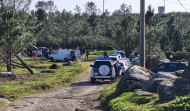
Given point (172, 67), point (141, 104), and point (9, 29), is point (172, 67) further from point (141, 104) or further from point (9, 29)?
point (141, 104)

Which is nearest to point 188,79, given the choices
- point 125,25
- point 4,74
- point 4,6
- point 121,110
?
point 121,110

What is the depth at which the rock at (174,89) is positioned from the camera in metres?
9.97

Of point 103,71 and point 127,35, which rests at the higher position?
point 127,35

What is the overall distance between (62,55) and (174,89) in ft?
122

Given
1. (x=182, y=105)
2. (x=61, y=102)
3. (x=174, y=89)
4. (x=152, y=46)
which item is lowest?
(x=61, y=102)

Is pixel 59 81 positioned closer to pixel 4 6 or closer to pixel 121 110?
pixel 4 6

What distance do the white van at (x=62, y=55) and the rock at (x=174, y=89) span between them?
119 ft

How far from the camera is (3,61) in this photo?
1073 inches

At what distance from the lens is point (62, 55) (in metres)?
46.6

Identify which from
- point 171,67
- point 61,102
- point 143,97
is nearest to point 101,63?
point 171,67

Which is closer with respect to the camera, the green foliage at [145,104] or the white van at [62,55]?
the green foliage at [145,104]

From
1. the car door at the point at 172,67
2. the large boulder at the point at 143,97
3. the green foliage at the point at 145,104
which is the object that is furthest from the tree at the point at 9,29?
the large boulder at the point at 143,97

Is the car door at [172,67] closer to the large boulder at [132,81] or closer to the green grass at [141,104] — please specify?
the large boulder at [132,81]

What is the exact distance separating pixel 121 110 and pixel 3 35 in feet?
53.5
